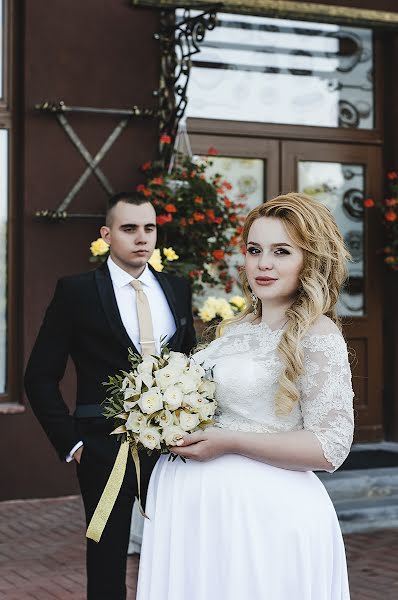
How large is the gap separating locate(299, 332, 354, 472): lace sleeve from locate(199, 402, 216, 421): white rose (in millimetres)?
283

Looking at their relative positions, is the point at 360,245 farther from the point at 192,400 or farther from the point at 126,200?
the point at 192,400

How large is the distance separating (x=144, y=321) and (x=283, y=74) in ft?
17.2

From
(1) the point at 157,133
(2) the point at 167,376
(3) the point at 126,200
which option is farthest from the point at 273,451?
(1) the point at 157,133

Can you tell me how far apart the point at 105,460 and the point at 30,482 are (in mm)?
3697

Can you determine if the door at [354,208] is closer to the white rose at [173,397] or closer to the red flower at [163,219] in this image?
the red flower at [163,219]

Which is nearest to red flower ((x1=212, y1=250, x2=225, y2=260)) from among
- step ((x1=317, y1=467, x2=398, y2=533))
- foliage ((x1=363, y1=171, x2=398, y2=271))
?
step ((x1=317, y1=467, x2=398, y2=533))

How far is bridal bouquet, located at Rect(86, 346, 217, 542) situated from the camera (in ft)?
10.1

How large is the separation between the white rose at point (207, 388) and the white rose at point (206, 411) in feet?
0.10

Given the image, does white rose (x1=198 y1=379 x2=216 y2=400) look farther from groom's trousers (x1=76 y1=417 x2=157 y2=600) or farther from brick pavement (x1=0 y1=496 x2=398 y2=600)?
brick pavement (x1=0 y1=496 x2=398 y2=600)

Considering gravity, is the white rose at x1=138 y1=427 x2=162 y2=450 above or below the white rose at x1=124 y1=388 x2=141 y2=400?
below

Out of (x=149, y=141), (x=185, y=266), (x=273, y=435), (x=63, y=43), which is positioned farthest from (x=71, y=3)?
(x=273, y=435)

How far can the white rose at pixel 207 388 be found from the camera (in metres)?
3.14

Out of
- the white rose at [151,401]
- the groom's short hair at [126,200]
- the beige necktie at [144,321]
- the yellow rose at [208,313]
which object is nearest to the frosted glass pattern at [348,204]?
the yellow rose at [208,313]

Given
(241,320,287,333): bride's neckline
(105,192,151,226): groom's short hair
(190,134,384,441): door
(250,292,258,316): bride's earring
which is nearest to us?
(241,320,287,333): bride's neckline
